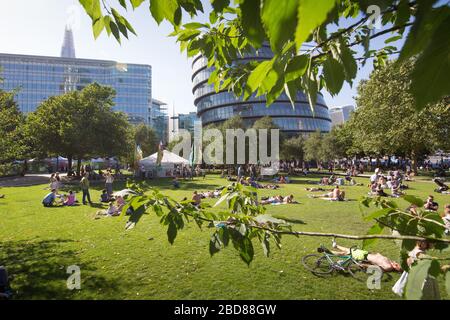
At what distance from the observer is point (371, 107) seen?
3247 centimetres

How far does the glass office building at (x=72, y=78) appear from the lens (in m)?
104

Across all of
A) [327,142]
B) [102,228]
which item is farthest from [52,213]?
[327,142]

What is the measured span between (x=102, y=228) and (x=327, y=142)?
4747cm

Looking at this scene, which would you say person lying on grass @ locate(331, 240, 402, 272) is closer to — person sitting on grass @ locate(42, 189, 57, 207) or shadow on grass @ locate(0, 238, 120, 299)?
shadow on grass @ locate(0, 238, 120, 299)

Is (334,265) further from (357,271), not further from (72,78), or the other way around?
(72,78)

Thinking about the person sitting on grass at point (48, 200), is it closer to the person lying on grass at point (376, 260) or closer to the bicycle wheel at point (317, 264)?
the bicycle wheel at point (317, 264)

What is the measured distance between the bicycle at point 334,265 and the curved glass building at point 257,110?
58513mm

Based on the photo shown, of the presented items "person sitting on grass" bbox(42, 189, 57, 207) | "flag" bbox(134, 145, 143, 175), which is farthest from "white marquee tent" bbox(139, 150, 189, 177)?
"person sitting on grass" bbox(42, 189, 57, 207)

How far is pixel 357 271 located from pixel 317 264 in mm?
929

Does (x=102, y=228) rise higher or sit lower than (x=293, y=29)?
lower

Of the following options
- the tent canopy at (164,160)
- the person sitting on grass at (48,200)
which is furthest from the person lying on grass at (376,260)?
the tent canopy at (164,160)

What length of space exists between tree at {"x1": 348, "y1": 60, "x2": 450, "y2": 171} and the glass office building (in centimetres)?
9852
